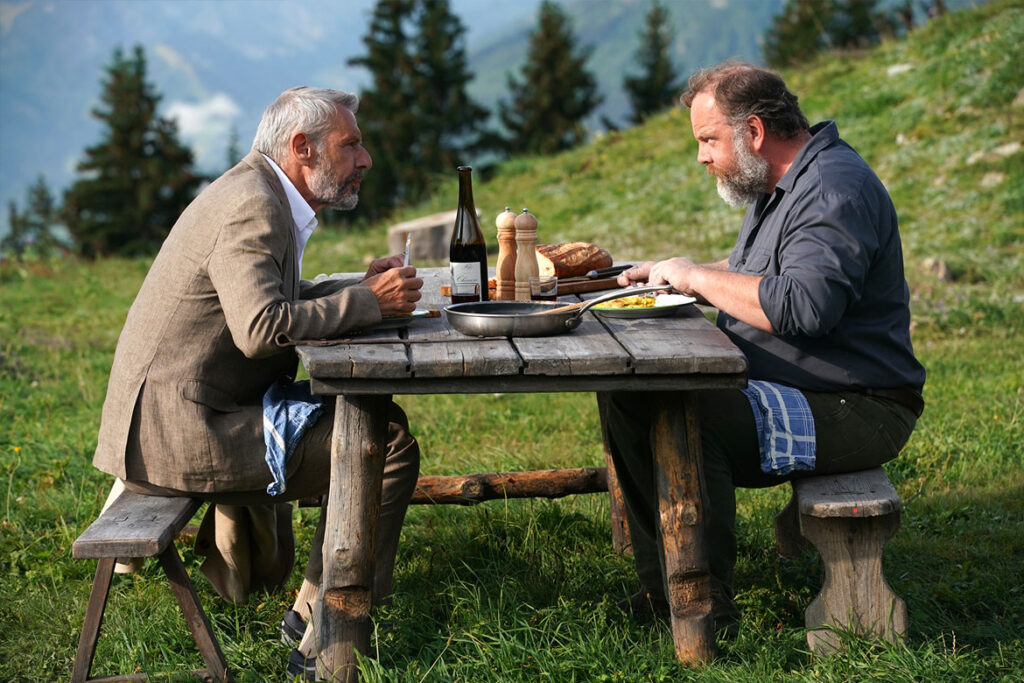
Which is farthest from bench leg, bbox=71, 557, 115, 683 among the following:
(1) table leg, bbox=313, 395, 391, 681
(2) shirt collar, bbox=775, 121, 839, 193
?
(2) shirt collar, bbox=775, 121, 839, 193

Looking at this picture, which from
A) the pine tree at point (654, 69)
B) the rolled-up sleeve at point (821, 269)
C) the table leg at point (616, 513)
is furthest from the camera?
the pine tree at point (654, 69)

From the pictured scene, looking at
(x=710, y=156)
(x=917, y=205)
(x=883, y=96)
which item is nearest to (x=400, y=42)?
(x=883, y=96)

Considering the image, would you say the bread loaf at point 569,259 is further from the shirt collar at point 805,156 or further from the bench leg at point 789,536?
the bench leg at point 789,536

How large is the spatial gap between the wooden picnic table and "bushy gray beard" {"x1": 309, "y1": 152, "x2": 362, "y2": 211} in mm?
657

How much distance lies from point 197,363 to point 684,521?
159 cm

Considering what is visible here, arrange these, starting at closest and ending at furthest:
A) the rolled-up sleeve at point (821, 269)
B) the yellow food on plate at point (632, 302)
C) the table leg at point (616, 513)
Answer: the rolled-up sleeve at point (821, 269) → the yellow food on plate at point (632, 302) → the table leg at point (616, 513)

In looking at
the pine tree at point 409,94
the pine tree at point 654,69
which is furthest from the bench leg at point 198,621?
the pine tree at point 654,69

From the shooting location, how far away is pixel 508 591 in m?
3.56

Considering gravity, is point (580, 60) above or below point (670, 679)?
above

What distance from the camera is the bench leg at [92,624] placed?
3166 millimetres

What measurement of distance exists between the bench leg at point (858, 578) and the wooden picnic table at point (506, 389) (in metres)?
0.37

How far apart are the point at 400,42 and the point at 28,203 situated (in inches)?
1514

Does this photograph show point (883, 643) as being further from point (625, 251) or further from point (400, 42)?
point (400, 42)

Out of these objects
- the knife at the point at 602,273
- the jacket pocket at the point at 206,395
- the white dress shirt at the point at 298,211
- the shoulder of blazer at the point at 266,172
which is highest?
the shoulder of blazer at the point at 266,172
